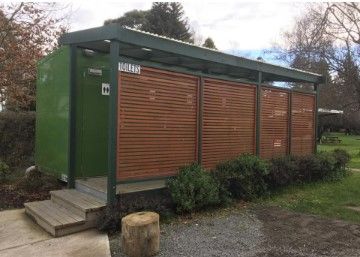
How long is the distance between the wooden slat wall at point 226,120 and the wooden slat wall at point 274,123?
0.45m

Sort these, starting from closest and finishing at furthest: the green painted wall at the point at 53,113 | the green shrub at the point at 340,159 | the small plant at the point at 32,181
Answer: the green painted wall at the point at 53,113
the small plant at the point at 32,181
the green shrub at the point at 340,159

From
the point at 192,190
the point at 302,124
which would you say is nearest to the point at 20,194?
the point at 192,190

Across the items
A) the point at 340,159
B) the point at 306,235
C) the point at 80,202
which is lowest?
the point at 306,235

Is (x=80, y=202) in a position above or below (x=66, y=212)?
above

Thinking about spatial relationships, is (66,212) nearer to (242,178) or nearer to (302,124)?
(242,178)

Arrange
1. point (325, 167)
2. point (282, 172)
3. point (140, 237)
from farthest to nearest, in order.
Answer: point (325, 167) < point (282, 172) < point (140, 237)

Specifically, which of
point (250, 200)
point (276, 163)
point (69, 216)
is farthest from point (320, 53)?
point (69, 216)

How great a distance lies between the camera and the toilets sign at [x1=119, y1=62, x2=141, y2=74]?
6633 mm

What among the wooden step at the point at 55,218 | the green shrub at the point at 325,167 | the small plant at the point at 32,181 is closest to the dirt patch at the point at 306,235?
the wooden step at the point at 55,218

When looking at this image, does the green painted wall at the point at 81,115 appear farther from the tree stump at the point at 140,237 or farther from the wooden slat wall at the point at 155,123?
the tree stump at the point at 140,237

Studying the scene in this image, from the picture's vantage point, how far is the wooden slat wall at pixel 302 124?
36.6 ft

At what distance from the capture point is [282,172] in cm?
931

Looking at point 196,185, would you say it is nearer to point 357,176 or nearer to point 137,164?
point 137,164

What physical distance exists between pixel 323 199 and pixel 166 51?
182 inches
